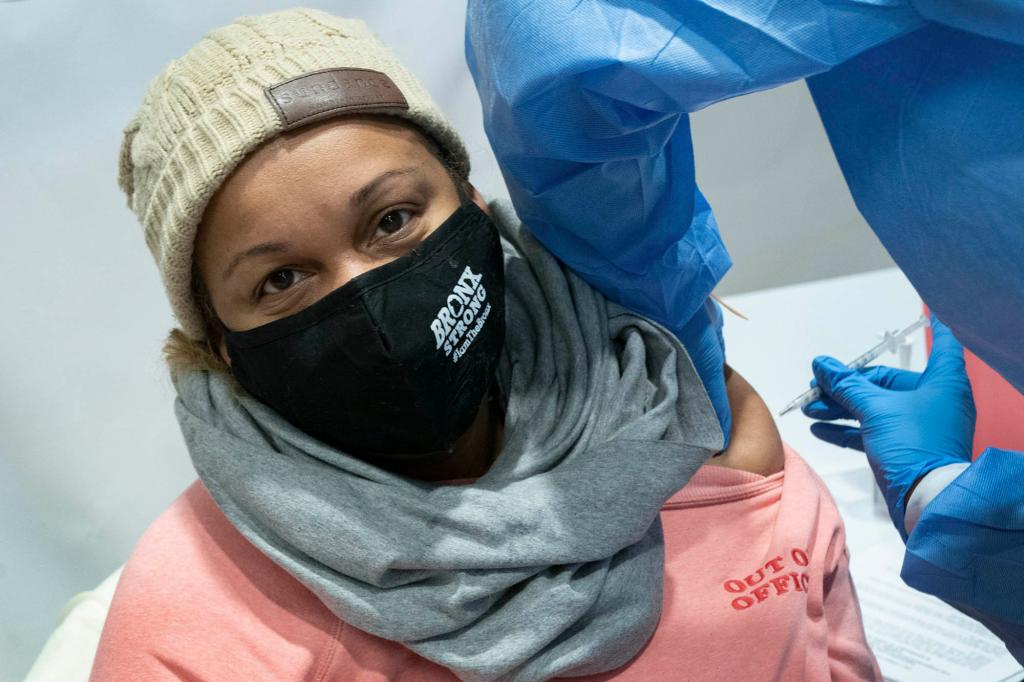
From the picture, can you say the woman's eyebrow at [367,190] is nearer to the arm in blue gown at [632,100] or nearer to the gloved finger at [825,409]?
the arm in blue gown at [632,100]

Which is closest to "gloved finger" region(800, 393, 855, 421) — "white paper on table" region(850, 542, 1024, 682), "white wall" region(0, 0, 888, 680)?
"white paper on table" region(850, 542, 1024, 682)

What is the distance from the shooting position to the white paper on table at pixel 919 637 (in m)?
1.59

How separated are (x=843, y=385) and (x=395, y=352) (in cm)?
83

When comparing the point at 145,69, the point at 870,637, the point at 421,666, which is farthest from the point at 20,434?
the point at 870,637

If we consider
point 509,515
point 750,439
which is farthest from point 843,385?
point 509,515

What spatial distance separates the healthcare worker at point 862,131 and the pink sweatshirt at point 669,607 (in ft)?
0.51

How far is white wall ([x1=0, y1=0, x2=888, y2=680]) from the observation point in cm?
159

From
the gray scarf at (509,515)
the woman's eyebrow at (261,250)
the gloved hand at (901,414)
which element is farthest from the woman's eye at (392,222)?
the gloved hand at (901,414)

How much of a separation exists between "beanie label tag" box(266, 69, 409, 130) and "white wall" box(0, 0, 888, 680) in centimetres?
70

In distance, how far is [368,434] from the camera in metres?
1.12

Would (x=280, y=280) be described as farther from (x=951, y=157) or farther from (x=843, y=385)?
(x=843, y=385)

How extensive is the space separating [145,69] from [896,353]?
1.55 meters

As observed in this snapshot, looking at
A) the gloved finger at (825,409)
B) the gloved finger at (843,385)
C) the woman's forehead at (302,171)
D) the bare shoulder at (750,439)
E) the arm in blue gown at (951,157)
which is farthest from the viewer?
the gloved finger at (825,409)

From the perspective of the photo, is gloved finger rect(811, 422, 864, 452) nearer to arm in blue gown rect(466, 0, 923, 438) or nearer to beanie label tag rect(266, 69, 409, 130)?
arm in blue gown rect(466, 0, 923, 438)
